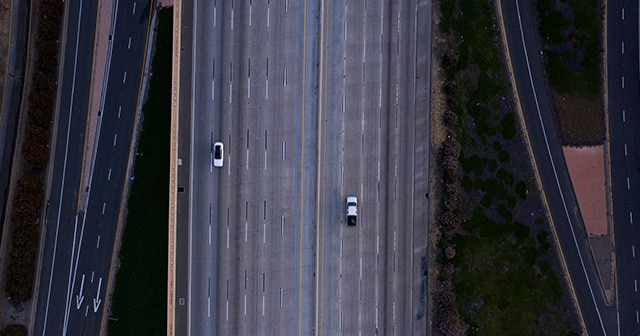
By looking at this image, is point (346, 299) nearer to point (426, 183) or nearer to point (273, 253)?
point (273, 253)

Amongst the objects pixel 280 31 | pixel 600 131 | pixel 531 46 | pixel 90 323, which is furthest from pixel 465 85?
pixel 90 323

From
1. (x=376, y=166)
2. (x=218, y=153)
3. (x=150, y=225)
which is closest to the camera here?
(x=218, y=153)

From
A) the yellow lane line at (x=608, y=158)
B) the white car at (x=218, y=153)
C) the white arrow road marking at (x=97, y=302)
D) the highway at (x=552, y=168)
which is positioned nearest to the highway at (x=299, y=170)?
the white car at (x=218, y=153)

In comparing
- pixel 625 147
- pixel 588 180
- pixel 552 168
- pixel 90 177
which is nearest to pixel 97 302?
pixel 90 177

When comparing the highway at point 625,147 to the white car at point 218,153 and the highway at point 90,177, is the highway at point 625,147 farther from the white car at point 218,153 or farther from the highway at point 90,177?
the highway at point 90,177

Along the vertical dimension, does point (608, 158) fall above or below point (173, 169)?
above

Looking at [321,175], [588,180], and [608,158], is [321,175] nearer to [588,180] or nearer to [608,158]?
[588,180]

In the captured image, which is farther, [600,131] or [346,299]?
[600,131]
